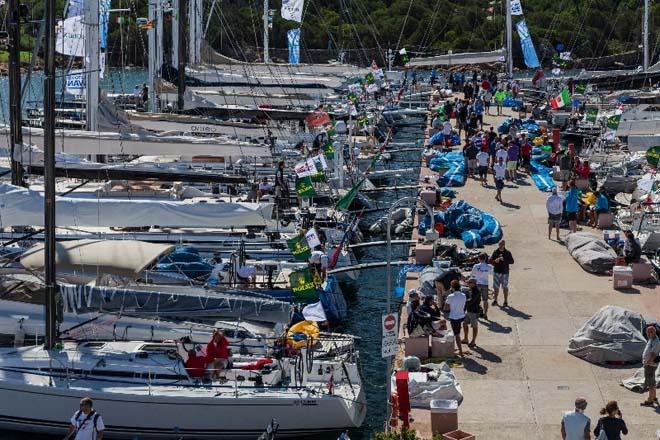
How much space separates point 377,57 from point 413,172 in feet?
192

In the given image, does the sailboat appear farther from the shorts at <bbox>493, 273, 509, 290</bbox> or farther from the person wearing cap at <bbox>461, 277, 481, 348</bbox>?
the shorts at <bbox>493, 273, 509, 290</bbox>

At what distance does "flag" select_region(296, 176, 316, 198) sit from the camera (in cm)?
3397

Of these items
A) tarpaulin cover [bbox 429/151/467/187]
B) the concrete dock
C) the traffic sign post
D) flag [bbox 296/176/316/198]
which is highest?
the traffic sign post

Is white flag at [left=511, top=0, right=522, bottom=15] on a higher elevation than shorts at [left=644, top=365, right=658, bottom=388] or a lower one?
higher

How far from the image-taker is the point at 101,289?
77.2 feet

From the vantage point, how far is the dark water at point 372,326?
2220 centimetres

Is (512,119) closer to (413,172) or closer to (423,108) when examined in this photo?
(413,172)

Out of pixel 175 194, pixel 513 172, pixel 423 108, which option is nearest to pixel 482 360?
pixel 175 194

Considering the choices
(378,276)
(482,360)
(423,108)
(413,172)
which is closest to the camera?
(482,360)

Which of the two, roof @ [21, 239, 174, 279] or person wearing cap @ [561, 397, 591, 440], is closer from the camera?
person wearing cap @ [561, 397, 591, 440]

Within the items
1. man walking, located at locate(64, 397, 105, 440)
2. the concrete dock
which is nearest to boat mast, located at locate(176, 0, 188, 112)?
the concrete dock

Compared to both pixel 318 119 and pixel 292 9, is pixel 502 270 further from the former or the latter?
pixel 292 9

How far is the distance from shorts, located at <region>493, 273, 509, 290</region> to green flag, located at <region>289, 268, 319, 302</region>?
3.74 m

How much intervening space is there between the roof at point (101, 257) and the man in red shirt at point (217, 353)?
2503mm
